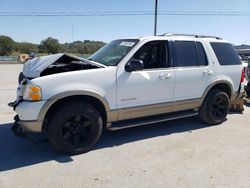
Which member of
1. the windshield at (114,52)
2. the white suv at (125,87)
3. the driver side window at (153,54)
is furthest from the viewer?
the driver side window at (153,54)

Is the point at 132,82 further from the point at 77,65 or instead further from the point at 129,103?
the point at 77,65

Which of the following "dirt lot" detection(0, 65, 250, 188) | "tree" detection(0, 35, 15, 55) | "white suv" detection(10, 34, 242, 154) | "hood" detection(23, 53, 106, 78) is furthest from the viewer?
"tree" detection(0, 35, 15, 55)

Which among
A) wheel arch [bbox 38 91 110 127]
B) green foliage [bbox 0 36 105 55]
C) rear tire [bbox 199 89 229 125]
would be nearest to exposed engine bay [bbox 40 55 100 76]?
wheel arch [bbox 38 91 110 127]

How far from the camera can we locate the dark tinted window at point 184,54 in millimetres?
5509

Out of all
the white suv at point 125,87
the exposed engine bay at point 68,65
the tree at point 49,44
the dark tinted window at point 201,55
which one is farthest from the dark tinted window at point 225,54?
the tree at point 49,44

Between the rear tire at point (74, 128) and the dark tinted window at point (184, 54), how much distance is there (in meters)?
2.07

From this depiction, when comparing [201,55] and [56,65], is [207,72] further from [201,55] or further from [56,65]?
[56,65]

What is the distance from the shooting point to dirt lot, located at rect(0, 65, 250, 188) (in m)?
3.63

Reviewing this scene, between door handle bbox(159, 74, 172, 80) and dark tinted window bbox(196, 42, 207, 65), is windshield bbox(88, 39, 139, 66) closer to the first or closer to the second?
door handle bbox(159, 74, 172, 80)

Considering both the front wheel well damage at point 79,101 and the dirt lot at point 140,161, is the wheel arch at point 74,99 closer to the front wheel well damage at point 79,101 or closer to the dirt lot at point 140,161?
the front wheel well damage at point 79,101

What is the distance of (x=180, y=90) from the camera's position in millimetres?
5527

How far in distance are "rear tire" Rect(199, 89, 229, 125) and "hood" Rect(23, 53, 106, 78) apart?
281 cm

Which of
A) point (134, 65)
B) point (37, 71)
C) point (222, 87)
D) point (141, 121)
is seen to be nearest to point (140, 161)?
point (141, 121)

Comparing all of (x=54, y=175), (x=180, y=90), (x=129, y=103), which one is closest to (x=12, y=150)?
(x=54, y=175)
